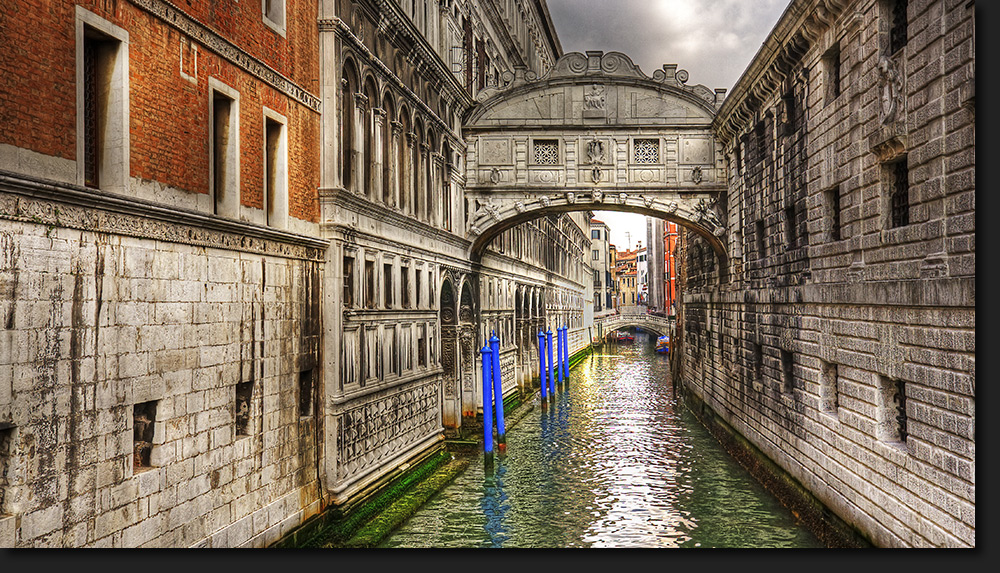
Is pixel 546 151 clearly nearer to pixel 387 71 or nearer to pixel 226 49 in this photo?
pixel 387 71

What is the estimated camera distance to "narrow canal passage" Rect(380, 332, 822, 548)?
1109cm

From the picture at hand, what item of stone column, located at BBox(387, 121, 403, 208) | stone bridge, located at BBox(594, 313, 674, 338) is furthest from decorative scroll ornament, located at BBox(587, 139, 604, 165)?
stone bridge, located at BBox(594, 313, 674, 338)

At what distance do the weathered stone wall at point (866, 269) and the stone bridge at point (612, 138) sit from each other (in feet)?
7.39

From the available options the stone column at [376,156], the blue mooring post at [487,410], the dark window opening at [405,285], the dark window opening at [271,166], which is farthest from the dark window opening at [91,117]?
the blue mooring post at [487,410]

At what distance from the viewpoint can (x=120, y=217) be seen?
6.59m

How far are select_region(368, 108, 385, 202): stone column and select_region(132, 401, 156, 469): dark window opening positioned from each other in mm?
5970

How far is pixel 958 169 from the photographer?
693 cm

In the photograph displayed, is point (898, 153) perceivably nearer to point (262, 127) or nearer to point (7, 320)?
point (262, 127)

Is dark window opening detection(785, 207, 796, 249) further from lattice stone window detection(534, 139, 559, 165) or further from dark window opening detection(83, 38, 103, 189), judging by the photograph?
dark window opening detection(83, 38, 103, 189)

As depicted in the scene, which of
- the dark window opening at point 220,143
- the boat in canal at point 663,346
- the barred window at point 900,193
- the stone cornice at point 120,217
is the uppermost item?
the dark window opening at point 220,143

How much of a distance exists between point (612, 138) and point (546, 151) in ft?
4.98

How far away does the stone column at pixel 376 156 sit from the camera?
12602 millimetres

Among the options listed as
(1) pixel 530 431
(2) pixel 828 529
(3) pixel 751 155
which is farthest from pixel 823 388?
(1) pixel 530 431

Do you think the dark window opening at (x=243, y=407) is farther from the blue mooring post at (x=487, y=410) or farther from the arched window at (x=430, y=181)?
the blue mooring post at (x=487, y=410)
